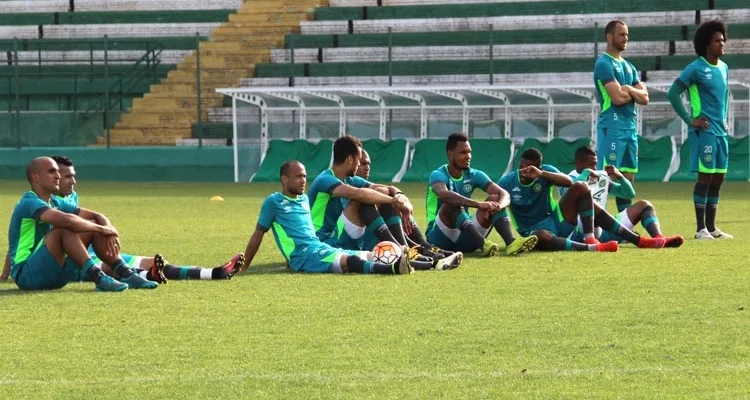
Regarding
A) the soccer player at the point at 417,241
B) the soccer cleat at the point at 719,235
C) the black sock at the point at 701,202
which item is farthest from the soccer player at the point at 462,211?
the soccer cleat at the point at 719,235

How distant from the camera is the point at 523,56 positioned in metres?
32.3

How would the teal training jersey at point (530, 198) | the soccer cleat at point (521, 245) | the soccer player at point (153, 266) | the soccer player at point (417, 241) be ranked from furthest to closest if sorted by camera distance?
the teal training jersey at point (530, 198), the soccer cleat at point (521, 245), the soccer player at point (417, 241), the soccer player at point (153, 266)

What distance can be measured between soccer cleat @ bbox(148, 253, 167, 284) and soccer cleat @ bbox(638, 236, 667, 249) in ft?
14.6

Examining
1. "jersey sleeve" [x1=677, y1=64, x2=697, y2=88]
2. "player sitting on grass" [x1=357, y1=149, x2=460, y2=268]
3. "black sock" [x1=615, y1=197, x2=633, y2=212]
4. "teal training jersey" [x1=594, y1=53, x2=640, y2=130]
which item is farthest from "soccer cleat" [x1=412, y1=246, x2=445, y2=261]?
"jersey sleeve" [x1=677, y1=64, x2=697, y2=88]

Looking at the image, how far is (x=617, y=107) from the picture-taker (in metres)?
13.3

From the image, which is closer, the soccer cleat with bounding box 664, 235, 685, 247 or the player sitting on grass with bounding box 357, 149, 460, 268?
the player sitting on grass with bounding box 357, 149, 460, 268

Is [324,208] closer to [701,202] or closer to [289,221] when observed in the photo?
[289,221]

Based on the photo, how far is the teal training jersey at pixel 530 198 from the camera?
12320 mm

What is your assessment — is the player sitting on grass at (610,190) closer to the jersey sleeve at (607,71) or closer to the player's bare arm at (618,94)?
the player's bare arm at (618,94)

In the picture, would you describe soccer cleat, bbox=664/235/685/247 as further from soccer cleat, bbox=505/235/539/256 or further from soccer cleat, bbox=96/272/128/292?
soccer cleat, bbox=96/272/128/292

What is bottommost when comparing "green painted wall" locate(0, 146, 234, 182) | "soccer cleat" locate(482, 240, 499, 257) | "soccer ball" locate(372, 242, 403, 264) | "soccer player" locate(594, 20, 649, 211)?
"green painted wall" locate(0, 146, 234, 182)

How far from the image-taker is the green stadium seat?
1143 inches

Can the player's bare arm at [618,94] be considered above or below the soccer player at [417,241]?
above

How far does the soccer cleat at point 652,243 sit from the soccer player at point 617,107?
100 cm
